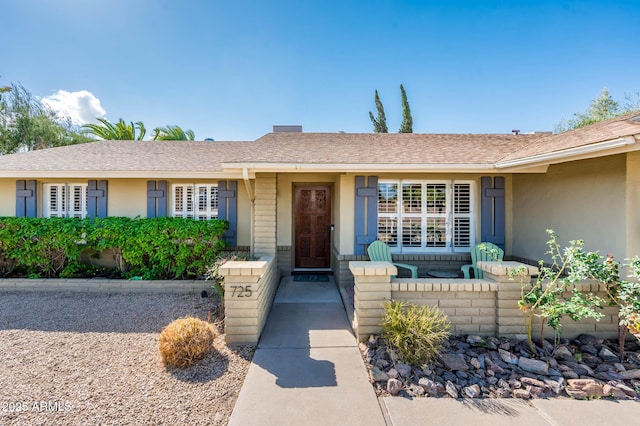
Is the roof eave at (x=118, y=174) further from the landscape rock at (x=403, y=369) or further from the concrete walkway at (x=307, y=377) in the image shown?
the landscape rock at (x=403, y=369)

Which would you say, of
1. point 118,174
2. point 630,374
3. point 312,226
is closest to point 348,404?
point 630,374

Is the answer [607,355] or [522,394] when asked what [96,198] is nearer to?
[522,394]

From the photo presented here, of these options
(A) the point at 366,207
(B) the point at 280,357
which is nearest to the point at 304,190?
(A) the point at 366,207

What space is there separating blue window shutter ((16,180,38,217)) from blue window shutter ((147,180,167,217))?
2714 millimetres

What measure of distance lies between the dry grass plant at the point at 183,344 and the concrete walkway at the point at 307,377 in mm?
630

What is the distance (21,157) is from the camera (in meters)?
7.40

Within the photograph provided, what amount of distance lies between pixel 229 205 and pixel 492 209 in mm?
5881

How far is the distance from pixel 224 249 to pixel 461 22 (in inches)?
385

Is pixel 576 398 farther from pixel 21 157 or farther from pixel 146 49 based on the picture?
pixel 146 49

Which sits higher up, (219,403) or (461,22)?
(461,22)

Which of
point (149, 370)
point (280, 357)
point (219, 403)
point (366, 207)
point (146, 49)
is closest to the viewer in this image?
point (219, 403)

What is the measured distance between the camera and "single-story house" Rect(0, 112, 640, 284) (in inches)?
163

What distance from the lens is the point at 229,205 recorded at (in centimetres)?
673

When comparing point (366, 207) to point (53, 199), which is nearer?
point (366, 207)
